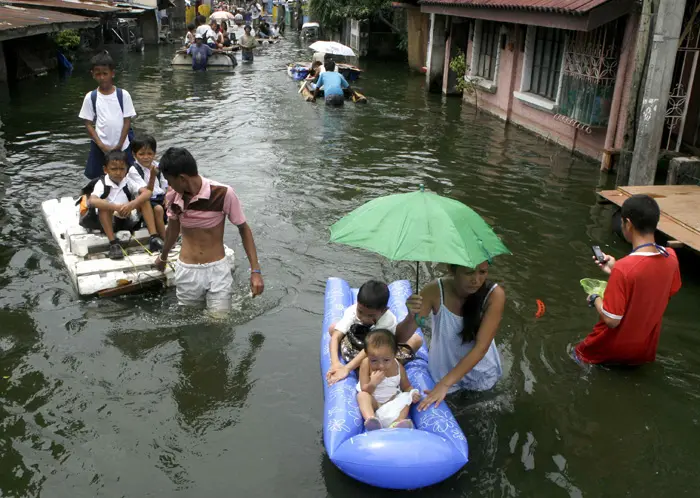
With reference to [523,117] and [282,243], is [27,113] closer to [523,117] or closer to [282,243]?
[282,243]

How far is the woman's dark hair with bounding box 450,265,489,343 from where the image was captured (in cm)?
403

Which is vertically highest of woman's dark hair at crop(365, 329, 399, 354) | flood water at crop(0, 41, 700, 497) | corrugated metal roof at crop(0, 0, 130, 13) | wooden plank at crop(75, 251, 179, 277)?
corrugated metal roof at crop(0, 0, 130, 13)

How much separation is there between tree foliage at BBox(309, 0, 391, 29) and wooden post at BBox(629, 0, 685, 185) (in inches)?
838

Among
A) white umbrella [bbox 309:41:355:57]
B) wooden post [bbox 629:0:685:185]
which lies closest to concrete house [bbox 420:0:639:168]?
wooden post [bbox 629:0:685:185]

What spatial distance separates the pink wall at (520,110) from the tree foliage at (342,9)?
12.9 meters

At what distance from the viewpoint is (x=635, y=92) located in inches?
346

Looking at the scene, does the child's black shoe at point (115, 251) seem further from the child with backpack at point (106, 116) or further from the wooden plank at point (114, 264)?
the child with backpack at point (106, 116)

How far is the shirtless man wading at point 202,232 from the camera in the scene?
493 centimetres

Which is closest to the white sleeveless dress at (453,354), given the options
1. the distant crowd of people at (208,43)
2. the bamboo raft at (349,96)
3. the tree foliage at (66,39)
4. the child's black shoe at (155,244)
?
the child's black shoe at (155,244)

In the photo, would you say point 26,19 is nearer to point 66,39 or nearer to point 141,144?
point 66,39

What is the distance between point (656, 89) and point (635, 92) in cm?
71

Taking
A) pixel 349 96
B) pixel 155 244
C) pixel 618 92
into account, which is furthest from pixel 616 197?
pixel 349 96

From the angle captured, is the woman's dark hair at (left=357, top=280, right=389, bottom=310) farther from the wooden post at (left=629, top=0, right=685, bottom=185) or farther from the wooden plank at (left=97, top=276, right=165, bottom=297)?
the wooden post at (left=629, top=0, right=685, bottom=185)

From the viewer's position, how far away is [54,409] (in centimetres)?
466
